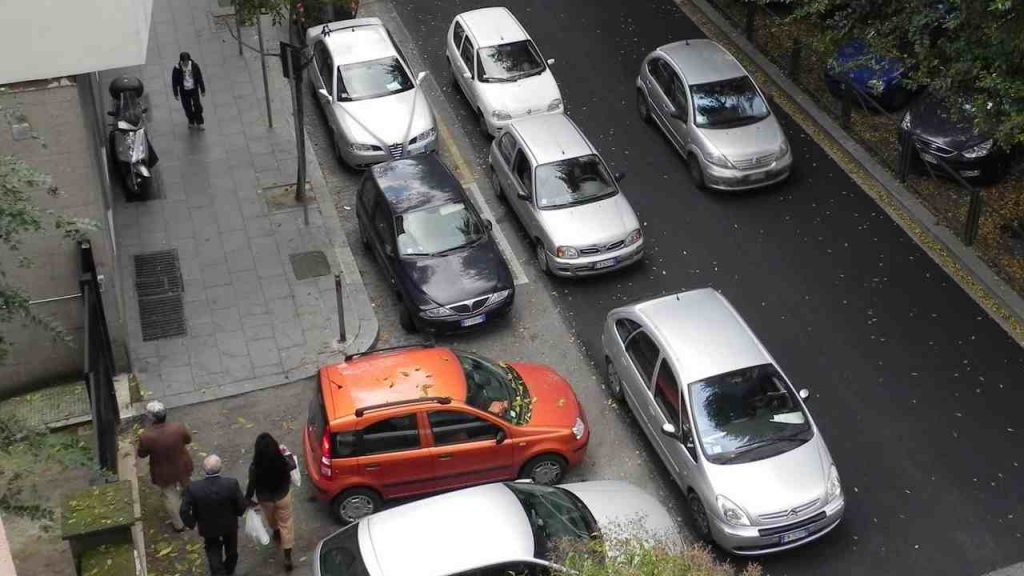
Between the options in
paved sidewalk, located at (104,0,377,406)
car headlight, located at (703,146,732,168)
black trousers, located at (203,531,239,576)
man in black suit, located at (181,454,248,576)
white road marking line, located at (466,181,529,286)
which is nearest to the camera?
man in black suit, located at (181,454,248,576)

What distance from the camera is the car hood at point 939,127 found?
18.9 meters

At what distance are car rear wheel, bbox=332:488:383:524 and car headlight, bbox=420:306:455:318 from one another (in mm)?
3248

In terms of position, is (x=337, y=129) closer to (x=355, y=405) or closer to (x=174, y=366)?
(x=174, y=366)

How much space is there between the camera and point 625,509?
12.6 m

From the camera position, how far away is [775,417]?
1375cm

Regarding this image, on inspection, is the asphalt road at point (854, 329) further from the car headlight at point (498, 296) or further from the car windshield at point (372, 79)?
the car windshield at point (372, 79)

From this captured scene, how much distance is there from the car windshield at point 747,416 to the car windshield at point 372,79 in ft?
29.1

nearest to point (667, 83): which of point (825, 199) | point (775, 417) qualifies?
point (825, 199)

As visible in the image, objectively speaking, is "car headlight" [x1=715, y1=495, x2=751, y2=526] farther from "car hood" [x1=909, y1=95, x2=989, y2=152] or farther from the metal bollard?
"car hood" [x1=909, y1=95, x2=989, y2=152]

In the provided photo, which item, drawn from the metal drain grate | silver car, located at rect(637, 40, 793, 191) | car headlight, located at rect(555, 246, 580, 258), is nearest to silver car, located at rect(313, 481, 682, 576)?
car headlight, located at rect(555, 246, 580, 258)

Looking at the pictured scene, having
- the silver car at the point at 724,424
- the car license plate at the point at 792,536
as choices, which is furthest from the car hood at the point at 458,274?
the car license plate at the point at 792,536

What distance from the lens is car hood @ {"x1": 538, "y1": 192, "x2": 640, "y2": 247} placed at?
56.5 ft

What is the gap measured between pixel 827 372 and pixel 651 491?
3.18 meters

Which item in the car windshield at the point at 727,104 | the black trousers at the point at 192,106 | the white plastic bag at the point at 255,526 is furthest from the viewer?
the black trousers at the point at 192,106
